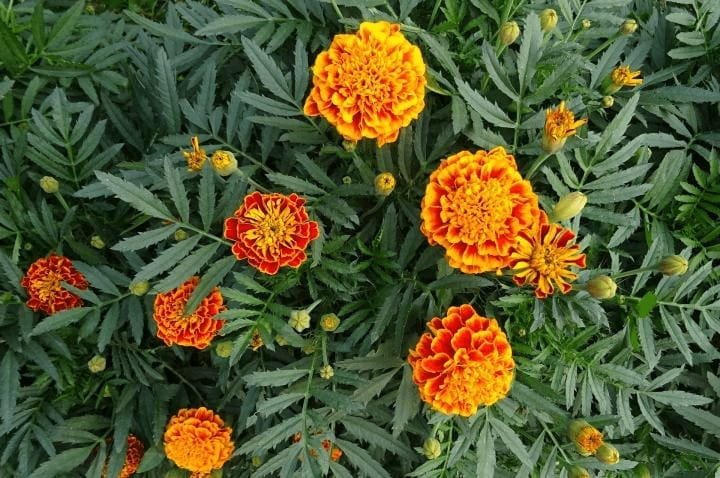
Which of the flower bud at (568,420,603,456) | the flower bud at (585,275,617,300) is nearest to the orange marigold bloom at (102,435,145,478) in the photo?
the flower bud at (568,420,603,456)

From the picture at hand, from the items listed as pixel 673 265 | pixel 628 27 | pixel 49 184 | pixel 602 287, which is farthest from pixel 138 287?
pixel 628 27

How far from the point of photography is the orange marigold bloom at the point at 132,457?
1579mm

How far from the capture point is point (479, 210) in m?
1.07

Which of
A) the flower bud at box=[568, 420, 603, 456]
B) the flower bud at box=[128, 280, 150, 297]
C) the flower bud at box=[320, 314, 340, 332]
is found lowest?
the flower bud at box=[568, 420, 603, 456]

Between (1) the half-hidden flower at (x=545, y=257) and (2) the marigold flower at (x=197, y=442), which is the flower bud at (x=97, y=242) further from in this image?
(1) the half-hidden flower at (x=545, y=257)

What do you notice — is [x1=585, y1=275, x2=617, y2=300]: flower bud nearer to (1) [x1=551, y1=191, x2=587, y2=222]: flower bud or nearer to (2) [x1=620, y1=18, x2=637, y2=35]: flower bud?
(1) [x1=551, y1=191, x2=587, y2=222]: flower bud

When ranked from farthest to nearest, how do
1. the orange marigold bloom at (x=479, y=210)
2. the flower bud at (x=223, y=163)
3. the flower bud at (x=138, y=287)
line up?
the flower bud at (x=138, y=287), the flower bud at (x=223, y=163), the orange marigold bloom at (x=479, y=210)

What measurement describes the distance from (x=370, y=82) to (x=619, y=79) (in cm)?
61

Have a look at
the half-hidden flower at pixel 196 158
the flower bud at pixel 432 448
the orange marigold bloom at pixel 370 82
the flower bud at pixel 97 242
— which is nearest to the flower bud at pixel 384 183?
the orange marigold bloom at pixel 370 82

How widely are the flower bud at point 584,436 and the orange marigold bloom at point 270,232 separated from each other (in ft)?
2.23

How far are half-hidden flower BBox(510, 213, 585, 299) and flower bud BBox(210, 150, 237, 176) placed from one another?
571 millimetres

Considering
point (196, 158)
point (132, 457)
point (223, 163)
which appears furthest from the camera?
point (132, 457)

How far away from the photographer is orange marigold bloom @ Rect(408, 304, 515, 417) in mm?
1102

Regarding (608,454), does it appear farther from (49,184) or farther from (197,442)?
(49,184)
